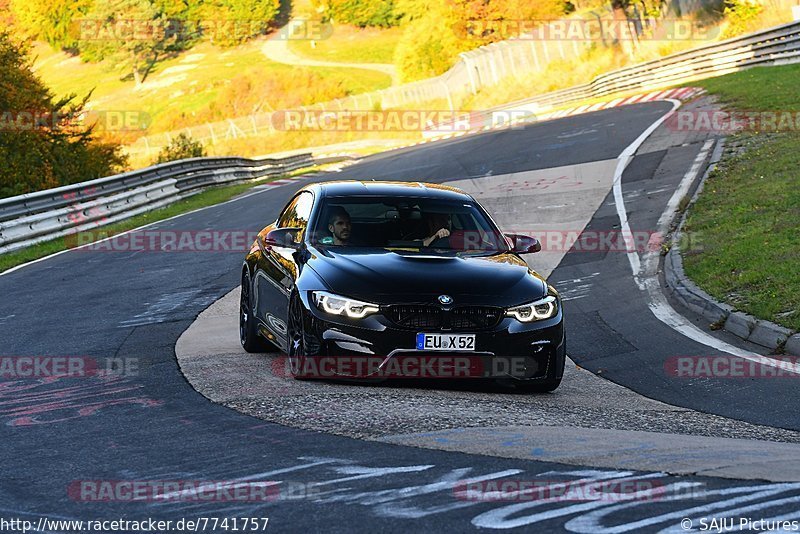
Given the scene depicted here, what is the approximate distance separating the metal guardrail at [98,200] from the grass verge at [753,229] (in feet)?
39.3

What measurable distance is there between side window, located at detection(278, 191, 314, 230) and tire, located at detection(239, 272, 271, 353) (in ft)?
2.13

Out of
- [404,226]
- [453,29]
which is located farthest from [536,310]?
[453,29]

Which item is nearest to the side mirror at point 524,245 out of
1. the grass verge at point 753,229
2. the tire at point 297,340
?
the tire at point 297,340

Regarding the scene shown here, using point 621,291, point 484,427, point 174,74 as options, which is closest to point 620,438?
point 484,427


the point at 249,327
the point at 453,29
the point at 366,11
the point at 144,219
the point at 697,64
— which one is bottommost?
the point at 144,219

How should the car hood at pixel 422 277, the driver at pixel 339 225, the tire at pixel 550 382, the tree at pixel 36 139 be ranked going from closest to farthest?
the car hood at pixel 422 277 → the tire at pixel 550 382 → the driver at pixel 339 225 → the tree at pixel 36 139

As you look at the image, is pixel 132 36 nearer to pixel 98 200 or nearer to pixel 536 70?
pixel 536 70

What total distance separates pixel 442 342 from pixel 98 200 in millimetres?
18952

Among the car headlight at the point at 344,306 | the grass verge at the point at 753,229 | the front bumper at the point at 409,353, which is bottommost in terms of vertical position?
the grass verge at the point at 753,229

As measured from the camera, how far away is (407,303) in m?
8.63

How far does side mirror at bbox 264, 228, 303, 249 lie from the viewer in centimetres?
1001

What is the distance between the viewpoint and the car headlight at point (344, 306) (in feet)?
28.4

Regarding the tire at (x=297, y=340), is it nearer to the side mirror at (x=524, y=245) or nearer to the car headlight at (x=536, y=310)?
the car headlight at (x=536, y=310)

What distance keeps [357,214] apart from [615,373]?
2630mm
